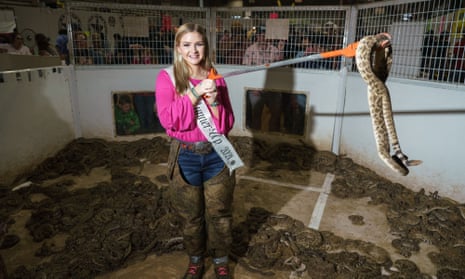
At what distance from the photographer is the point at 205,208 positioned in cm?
268

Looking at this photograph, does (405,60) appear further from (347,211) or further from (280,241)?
(280,241)

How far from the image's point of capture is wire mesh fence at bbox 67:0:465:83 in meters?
4.11

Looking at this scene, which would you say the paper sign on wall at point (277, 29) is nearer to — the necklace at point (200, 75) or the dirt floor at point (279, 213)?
the dirt floor at point (279, 213)

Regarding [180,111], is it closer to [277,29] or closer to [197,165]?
[197,165]

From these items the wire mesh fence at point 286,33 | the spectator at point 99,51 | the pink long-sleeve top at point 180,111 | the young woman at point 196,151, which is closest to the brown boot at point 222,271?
the young woman at point 196,151

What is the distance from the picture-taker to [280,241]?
3.39 meters

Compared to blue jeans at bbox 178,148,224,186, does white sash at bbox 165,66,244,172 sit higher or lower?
higher

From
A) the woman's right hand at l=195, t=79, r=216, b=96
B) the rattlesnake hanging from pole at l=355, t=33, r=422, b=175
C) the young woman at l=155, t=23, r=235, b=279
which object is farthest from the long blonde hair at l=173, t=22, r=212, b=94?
the rattlesnake hanging from pole at l=355, t=33, r=422, b=175

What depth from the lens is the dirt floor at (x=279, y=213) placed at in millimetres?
2982

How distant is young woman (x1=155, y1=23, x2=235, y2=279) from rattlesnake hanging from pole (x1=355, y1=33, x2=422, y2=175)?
0.99m

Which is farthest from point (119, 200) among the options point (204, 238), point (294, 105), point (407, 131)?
point (407, 131)

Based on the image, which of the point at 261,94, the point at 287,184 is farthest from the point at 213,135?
the point at 261,94

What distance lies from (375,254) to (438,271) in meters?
0.54

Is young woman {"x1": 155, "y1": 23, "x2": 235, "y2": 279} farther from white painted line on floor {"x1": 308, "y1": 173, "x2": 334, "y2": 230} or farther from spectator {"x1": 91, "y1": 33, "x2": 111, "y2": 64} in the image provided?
spectator {"x1": 91, "y1": 33, "x2": 111, "y2": 64}
